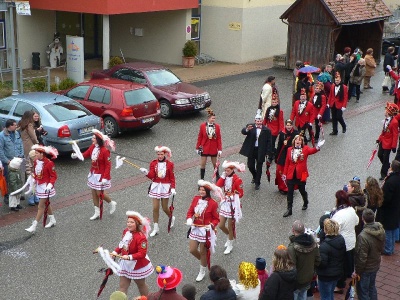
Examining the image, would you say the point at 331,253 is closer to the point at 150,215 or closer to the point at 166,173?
the point at 166,173

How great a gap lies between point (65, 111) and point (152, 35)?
535 inches

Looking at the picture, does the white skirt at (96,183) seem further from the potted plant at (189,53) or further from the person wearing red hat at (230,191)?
the potted plant at (189,53)

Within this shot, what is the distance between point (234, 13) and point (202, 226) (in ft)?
66.1

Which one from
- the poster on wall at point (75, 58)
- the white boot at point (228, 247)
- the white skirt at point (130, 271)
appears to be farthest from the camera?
the poster on wall at point (75, 58)

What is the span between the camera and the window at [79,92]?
17828mm

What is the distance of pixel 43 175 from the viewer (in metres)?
11.3

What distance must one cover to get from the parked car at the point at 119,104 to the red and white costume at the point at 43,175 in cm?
577

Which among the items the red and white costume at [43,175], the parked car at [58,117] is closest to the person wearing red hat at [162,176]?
the red and white costume at [43,175]

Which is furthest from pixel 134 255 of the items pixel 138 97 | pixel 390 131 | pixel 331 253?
pixel 138 97

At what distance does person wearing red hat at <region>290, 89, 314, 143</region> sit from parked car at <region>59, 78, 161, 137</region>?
3.89 meters

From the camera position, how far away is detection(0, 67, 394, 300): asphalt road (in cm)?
984

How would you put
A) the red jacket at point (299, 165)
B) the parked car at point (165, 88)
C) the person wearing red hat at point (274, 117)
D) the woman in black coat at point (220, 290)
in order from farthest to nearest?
the parked car at point (165, 88) < the person wearing red hat at point (274, 117) < the red jacket at point (299, 165) < the woman in black coat at point (220, 290)

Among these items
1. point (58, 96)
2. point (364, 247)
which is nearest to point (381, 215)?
point (364, 247)

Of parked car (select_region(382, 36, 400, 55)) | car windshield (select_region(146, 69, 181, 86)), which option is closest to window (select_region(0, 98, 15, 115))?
car windshield (select_region(146, 69, 181, 86))
